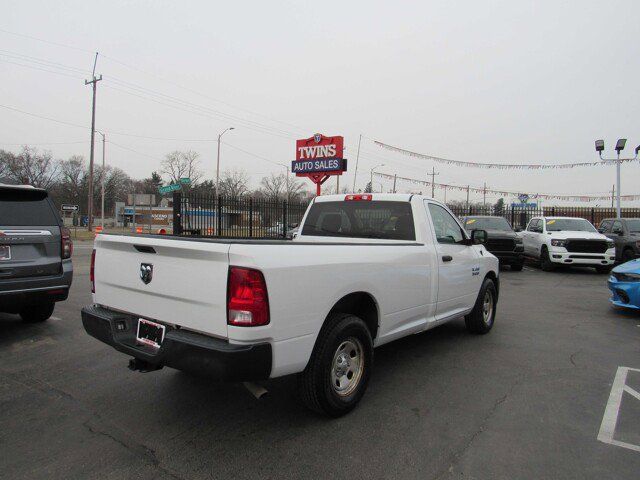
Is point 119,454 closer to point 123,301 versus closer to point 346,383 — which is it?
point 123,301

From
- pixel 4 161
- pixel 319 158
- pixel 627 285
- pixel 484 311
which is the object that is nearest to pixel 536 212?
pixel 319 158

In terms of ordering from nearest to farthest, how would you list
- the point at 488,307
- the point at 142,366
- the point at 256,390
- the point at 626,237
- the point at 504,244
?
the point at 256,390, the point at 142,366, the point at 488,307, the point at 504,244, the point at 626,237

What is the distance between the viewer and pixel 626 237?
45.5 feet

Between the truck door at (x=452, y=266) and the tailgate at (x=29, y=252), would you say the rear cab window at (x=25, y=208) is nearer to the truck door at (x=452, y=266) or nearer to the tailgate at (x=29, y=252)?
the tailgate at (x=29, y=252)

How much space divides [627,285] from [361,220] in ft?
16.5

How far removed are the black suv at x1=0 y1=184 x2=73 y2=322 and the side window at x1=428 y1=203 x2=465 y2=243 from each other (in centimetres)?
464

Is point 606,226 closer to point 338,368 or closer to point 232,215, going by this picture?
point 232,215

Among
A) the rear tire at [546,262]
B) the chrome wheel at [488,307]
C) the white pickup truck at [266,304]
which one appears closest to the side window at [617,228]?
the rear tire at [546,262]

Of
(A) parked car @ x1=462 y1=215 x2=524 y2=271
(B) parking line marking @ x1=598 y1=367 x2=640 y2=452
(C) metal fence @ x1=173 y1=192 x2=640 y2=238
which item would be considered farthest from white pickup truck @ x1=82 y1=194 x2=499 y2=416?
(C) metal fence @ x1=173 y1=192 x2=640 y2=238

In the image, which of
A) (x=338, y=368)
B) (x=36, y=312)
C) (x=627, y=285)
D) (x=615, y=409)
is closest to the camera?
(x=338, y=368)

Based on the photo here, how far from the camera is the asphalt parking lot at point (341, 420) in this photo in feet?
8.83

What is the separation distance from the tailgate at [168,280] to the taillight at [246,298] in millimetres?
49

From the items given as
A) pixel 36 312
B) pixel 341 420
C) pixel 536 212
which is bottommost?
pixel 341 420

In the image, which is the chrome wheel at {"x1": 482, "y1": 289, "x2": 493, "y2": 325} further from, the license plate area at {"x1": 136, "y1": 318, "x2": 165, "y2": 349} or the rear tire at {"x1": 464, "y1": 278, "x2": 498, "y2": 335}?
the license plate area at {"x1": 136, "y1": 318, "x2": 165, "y2": 349}
